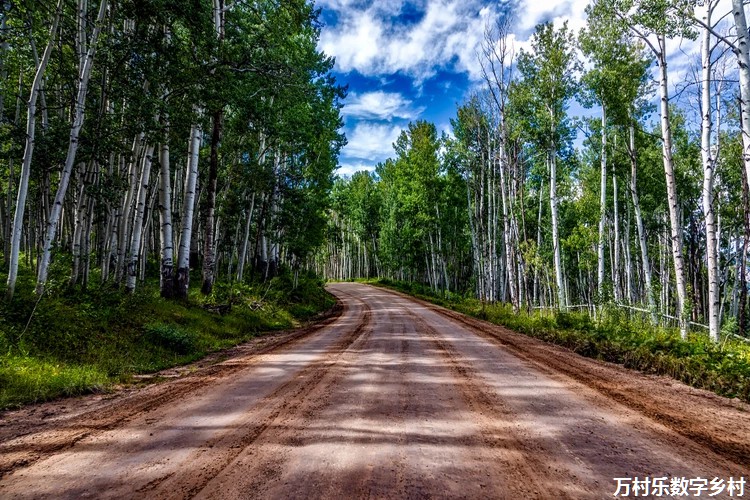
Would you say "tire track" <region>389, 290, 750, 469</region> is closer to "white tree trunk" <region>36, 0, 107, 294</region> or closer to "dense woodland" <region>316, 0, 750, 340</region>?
"dense woodland" <region>316, 0, 750, 340</region>

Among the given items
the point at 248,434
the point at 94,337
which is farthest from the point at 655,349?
the point at 94,337

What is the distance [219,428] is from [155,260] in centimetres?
2327

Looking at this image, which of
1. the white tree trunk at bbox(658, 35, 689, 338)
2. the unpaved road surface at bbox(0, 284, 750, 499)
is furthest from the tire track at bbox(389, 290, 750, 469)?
the white tree trunk at bbox(658, 35, 689, 338)

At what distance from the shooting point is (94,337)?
7152 mm

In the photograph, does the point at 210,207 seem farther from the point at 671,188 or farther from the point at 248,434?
the point at 671,188

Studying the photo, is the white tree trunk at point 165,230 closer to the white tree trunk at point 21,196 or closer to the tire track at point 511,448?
the white tree trunk at point 21,196

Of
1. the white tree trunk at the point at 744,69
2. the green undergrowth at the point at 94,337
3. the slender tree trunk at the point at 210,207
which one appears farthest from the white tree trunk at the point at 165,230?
the white tree trunk at the point at 744,69

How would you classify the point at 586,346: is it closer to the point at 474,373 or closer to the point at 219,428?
the point at 474,373

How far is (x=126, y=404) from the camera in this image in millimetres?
4504

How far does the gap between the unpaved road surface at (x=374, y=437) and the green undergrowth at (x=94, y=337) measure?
2.51 feet

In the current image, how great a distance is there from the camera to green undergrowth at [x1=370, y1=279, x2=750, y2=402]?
5598 millimetres

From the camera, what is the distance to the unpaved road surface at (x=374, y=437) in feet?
8.40

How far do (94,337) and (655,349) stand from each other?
1144cm

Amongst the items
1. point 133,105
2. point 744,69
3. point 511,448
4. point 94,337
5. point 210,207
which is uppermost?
point 133,105
